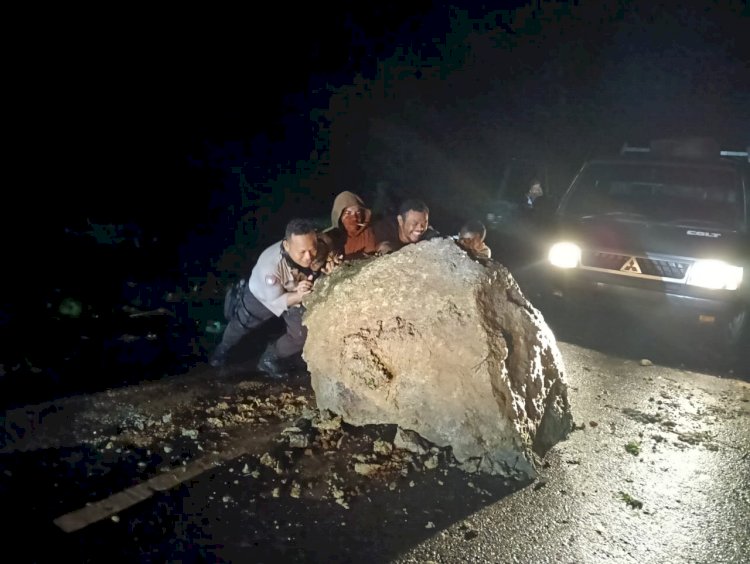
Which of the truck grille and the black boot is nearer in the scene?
the black boot

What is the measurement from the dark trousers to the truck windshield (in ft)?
11.3

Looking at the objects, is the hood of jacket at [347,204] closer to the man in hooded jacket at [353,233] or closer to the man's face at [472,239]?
the man in hooded jacket at [353,233]

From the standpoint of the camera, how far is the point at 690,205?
6.00 meters

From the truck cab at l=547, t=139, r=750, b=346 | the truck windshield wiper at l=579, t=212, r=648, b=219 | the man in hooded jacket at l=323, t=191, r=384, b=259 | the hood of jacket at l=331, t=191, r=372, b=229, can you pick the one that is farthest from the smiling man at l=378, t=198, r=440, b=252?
the truck windshield wiper at l=579, t=212, r=648, b=219

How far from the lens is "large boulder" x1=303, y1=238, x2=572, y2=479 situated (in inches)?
130

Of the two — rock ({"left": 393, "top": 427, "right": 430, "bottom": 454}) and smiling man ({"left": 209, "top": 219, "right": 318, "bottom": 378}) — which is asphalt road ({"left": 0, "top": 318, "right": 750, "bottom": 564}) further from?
smiling man ({"left": 209, "top": 219, "right": 318, "bottom": 378})

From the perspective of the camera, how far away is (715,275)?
204 inches

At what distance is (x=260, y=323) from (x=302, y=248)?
34.2 inches

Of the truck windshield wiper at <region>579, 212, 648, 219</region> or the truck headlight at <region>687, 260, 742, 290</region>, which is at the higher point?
the truck windshield wiper at <region>579, 212, 648, 219</region>

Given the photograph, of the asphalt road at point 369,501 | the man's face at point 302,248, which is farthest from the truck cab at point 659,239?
the man's face at point 302,248

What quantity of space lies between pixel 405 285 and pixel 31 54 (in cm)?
645

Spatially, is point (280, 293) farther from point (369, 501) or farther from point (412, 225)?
point (369, 501)

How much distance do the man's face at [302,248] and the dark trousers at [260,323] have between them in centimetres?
39

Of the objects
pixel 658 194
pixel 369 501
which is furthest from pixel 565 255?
pixel 369 501
